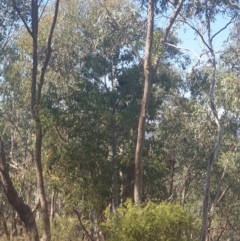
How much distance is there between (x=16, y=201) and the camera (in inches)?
483

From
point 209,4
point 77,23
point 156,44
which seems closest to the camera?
point 156,44

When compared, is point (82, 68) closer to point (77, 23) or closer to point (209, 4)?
point (77, 23)

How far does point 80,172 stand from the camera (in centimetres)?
1563

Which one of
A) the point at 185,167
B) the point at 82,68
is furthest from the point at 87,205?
the point at 185,167

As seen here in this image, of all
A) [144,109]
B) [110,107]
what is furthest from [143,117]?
[110,107]

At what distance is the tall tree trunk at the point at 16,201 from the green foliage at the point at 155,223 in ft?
7.59

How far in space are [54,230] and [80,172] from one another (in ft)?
9.83

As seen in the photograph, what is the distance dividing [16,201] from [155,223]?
11.2ft

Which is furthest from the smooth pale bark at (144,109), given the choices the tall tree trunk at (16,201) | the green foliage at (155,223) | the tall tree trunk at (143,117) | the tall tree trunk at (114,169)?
the tall tree trunk at (16,201)

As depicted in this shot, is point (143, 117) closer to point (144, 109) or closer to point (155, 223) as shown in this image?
point (144, 109)

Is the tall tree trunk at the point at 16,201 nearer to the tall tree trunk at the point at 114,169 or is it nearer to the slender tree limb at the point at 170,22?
the tall tree trunk at the point at 114,169

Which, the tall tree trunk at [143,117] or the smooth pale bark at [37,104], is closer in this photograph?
the tall tree trunk at [143,117]

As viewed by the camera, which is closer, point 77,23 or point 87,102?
point 87,102

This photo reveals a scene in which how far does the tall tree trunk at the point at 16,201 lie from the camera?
1208 cm
